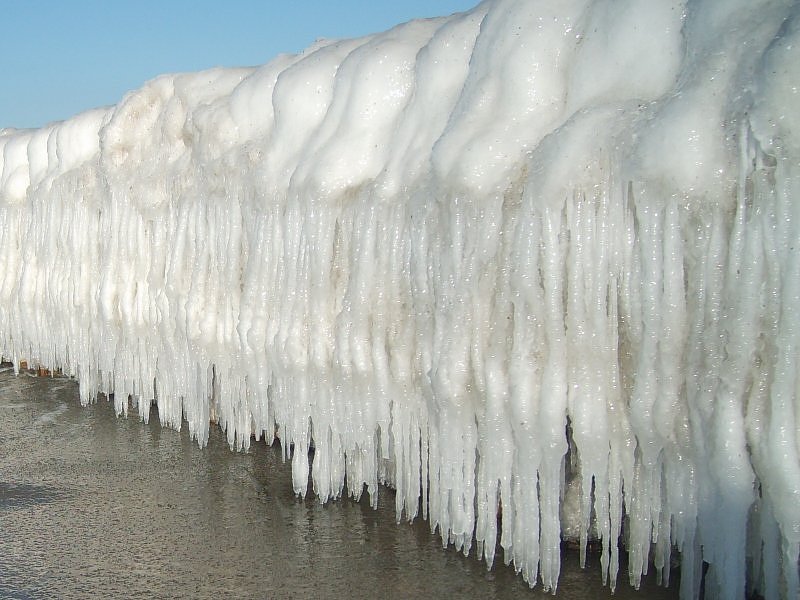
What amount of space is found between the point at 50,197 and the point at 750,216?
609cm

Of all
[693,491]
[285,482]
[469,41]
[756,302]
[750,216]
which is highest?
[469,41]

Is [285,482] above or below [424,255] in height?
below

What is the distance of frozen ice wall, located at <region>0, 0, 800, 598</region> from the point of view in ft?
8.30

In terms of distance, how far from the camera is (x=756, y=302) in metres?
2.49

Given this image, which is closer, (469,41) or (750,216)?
(750,216)

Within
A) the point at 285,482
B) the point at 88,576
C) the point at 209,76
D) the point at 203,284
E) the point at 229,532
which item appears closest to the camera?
the point at 88,576

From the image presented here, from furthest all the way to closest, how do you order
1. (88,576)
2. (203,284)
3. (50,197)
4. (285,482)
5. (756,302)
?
(50,197), (203,284), (285,482), (88,576), (756,302)

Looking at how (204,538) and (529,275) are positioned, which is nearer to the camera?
(529,275)

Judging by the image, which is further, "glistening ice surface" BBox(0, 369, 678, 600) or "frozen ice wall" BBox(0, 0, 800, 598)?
"glistening ice surface" BBox(0, 369, 678, 600)

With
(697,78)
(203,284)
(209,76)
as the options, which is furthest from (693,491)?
(209,76)

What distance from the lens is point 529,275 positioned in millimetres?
3107

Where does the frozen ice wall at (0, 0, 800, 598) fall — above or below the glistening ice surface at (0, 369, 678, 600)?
above

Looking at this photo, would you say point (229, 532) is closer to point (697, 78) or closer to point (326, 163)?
point (326, 163)

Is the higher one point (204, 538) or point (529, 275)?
point (529, 275)
